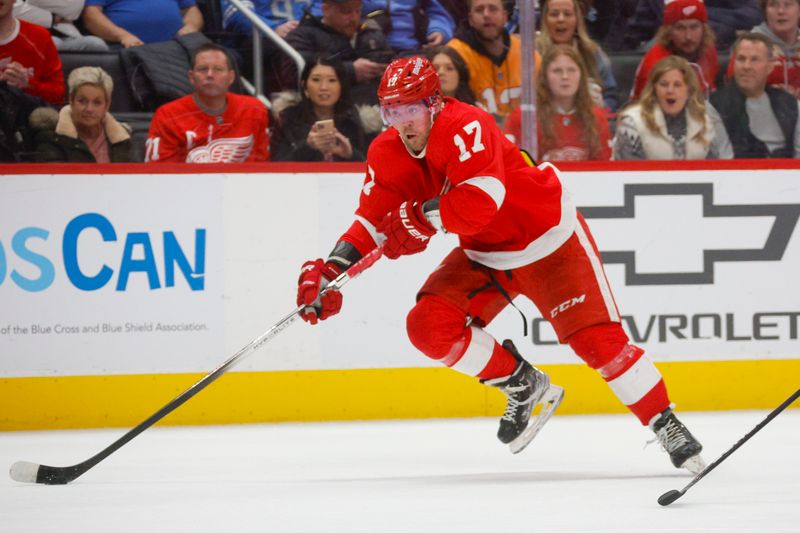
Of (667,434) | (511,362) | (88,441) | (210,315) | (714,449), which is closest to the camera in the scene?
(667,434)

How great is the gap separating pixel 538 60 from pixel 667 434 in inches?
81.6

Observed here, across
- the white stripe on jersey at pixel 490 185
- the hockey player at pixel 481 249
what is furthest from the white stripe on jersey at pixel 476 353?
the white stripe on jersey at pixel 490 185

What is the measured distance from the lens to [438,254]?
4.87 m

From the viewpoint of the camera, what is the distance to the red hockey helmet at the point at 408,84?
330 cm

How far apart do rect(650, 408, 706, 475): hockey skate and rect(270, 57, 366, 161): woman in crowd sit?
6.59 ft

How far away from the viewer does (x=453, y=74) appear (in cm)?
502

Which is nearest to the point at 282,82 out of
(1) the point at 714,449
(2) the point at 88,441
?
(2) the point at 88,441

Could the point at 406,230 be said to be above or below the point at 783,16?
below

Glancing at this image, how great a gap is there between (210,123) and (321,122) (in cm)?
46

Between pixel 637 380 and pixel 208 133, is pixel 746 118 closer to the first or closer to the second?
pixel 637 380

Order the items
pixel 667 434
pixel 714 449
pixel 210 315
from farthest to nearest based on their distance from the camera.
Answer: pixel 210 315, pixel 714 449, pixel 667 434

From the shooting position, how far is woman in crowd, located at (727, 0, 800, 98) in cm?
527

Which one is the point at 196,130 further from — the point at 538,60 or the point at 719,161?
the point at 719,161

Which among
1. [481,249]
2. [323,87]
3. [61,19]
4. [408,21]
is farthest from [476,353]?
[61,19]
